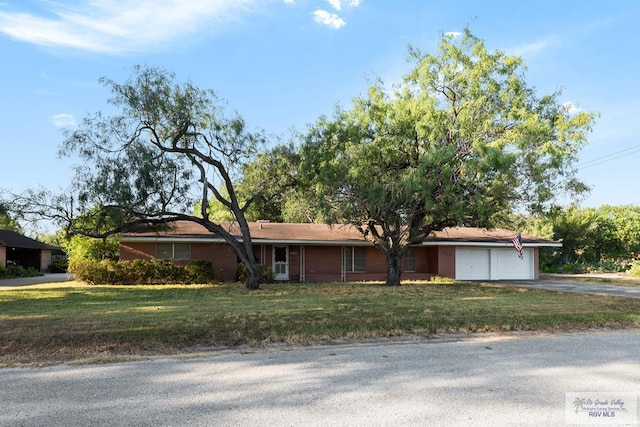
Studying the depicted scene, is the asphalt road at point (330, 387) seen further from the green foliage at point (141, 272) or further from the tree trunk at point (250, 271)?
the green foliage at point (141, 272)

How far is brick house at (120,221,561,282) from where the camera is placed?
2225 centimetres

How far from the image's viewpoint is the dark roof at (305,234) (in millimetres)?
21938

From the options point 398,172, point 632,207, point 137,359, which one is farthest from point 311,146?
point 632,207

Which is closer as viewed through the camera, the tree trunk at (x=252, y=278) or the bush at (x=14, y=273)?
the tree trunk at (x=252, y=278)

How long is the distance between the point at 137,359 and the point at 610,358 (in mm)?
6692

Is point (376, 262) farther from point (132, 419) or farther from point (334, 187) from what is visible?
point (132, 419)

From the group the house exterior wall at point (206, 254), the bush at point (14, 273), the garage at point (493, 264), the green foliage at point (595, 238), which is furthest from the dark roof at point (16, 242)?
the green foliage at point (595, 238)

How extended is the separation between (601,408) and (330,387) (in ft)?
8.83

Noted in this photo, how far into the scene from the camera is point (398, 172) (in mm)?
18141

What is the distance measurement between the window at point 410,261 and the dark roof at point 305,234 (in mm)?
1593

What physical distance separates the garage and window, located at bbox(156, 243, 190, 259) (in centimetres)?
1399

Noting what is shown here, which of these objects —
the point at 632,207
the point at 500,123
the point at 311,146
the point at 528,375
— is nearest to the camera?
the point at 528,375

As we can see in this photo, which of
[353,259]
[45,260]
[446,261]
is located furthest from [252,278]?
[45,260]

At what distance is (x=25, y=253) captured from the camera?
3653 centimetres
